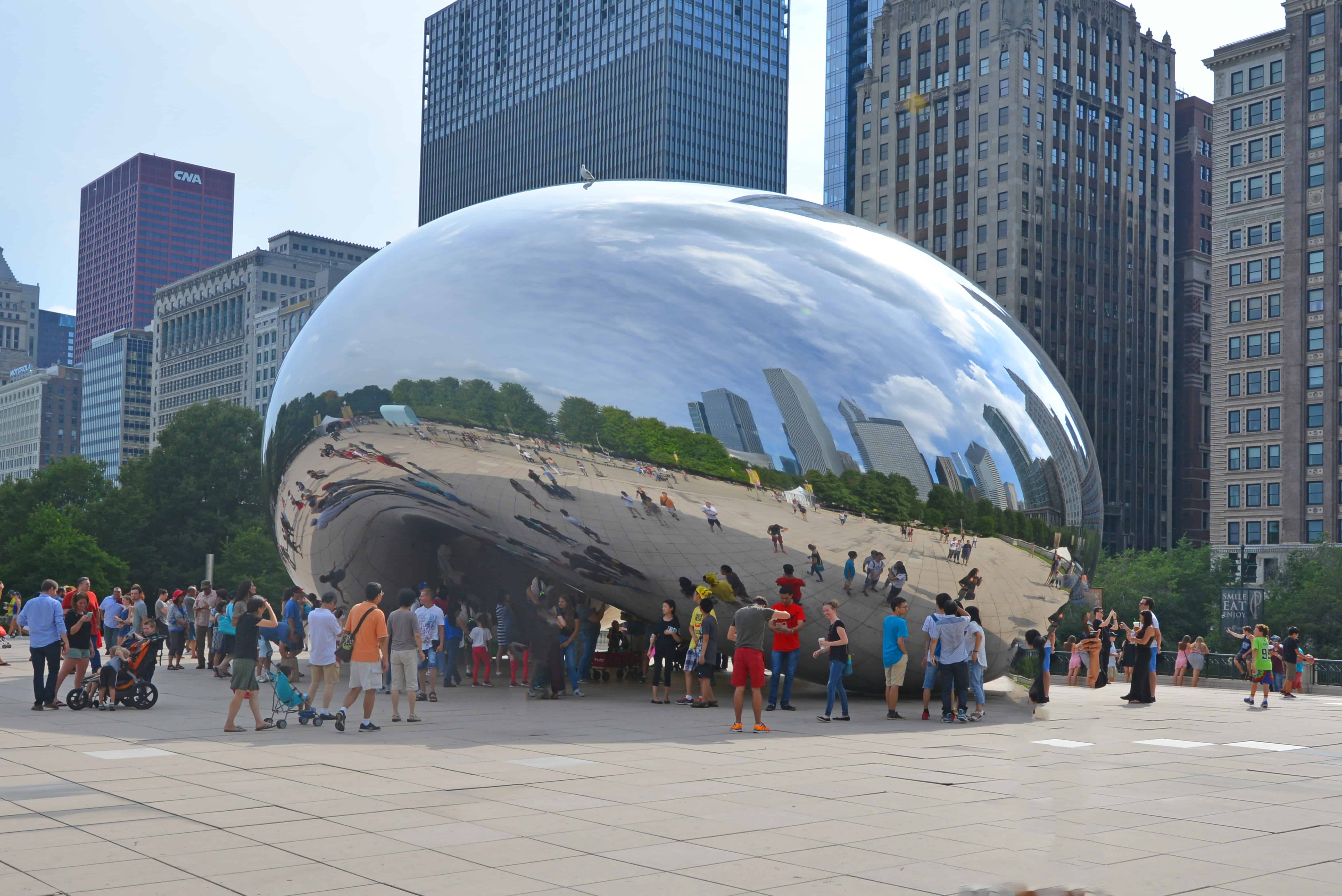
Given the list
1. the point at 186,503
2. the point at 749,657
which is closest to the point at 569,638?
the point at 749,657

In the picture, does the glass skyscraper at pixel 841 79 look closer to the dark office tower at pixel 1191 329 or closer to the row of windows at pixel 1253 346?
the dark office tower at pixel 1191 329

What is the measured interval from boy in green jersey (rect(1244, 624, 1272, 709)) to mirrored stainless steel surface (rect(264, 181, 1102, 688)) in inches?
172

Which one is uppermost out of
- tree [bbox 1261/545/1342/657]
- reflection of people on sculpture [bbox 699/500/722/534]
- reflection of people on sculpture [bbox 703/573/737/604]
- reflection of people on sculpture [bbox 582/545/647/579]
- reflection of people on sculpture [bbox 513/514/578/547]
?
reflection of people on sculpture [bbox 699/500/722/534]

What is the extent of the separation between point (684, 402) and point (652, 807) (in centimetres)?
629

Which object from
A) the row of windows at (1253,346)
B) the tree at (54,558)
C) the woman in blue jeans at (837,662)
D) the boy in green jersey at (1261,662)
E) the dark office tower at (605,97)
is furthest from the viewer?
the dark office tower at (605,97)

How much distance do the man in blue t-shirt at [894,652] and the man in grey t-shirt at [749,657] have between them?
179 centimetres

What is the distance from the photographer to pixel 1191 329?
4835 inches

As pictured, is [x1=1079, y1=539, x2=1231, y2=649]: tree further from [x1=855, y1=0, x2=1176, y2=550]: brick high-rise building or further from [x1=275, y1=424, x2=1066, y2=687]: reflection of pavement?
[x1=275, y1=424, x2=1066, y2=687]: reflection of pavement

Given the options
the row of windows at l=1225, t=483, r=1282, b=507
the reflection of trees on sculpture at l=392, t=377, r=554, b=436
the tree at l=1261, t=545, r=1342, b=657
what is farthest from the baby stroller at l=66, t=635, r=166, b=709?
the row of windows at l=1225, t=483, r=1282, b=507

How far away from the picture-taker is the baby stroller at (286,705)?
1250 centimetres

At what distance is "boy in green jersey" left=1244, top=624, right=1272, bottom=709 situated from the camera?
61.3 feet

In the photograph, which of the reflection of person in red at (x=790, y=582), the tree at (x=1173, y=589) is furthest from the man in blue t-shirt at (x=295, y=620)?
the tree at (x=1173, y=589)

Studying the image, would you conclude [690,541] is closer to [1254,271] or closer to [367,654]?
[367,654]

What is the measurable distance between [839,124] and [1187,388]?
157 feet
